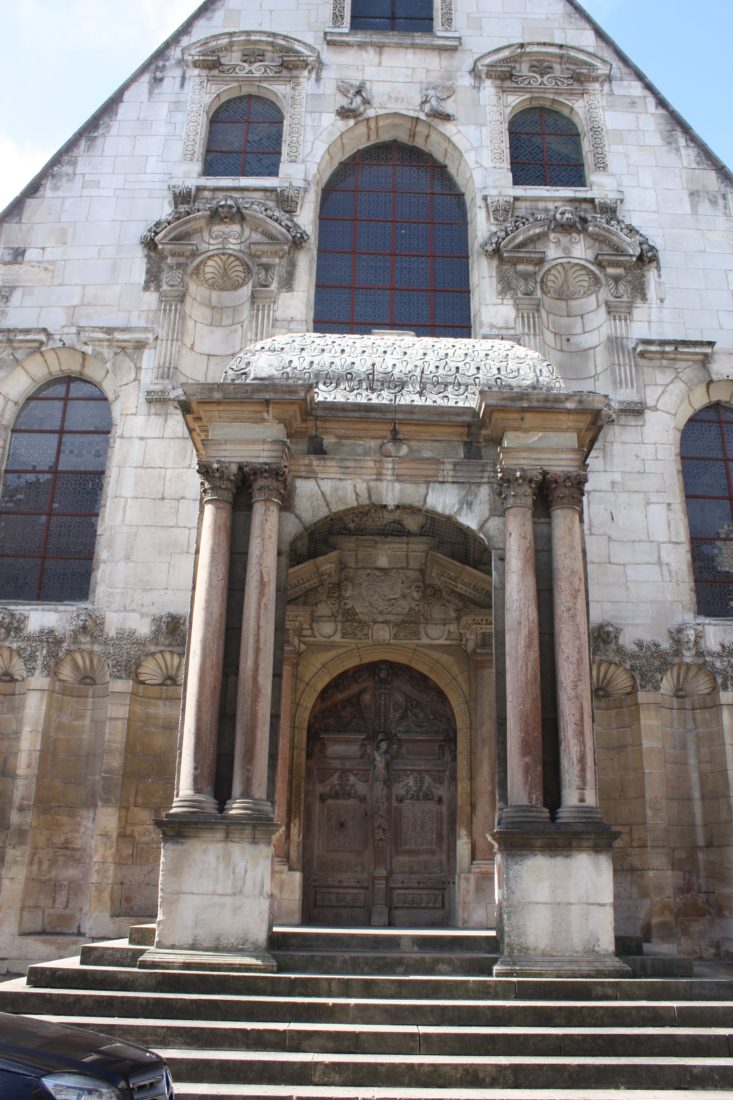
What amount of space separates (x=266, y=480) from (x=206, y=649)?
1870 millimetres

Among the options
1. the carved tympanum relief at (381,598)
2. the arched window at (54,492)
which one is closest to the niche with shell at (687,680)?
the carved tympanum relief at (381,598)

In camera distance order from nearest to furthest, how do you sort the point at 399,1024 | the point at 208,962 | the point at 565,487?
the point at 399,1024 → the point at 208,962 → the point at 565,487

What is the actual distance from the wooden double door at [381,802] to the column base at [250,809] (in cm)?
401

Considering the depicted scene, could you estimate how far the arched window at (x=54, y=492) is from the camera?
46.9 feet

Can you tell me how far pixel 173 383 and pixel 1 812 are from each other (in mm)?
6308

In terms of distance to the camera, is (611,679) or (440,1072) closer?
(440,1072)

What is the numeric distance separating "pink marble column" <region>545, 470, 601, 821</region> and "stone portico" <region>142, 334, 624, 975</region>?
0.07ft

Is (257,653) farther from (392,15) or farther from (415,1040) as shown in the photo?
(392,15)

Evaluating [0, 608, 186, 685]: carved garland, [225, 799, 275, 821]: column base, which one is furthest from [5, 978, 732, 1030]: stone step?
[0, 608, 186, 685]: carved garland

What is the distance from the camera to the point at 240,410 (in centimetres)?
1069

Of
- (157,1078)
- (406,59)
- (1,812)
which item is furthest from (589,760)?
(406,59)

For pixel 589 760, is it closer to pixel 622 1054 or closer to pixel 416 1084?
pixel 622 1054

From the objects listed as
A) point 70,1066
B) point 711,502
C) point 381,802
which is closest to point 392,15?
point 711,502

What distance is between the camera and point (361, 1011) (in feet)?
25.5
